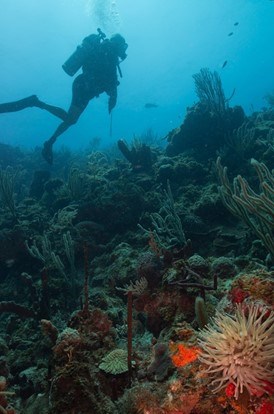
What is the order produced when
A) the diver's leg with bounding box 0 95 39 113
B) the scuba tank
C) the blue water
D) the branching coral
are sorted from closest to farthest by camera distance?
1. the branching coral
2. the diver's leg with bounding box 0 95 39 113
3. the scuba tank
4. the blue water

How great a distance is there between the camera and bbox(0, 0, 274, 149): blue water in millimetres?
84375

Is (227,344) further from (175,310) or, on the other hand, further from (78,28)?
(78,28)

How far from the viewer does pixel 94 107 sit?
133m

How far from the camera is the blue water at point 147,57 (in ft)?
277

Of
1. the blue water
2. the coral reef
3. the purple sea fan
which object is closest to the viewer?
the purple sea fan

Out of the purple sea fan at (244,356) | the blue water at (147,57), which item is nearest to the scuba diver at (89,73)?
the purple sea fan at (244,356)

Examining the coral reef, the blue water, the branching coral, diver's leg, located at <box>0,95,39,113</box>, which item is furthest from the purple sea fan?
the blue water

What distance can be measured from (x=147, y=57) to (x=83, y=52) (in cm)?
11935

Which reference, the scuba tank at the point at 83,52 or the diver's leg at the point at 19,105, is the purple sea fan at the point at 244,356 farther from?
the scuba tank at the point at 83,52

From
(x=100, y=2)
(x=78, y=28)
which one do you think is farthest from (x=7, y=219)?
(x=78, y=28)

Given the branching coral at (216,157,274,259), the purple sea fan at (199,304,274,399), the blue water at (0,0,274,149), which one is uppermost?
the blue water at (0,0,274,149)

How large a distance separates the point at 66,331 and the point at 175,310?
128cm

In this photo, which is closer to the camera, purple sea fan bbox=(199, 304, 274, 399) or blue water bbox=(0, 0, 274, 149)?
purple sea fan bbox=(199, 304, 274, 399)

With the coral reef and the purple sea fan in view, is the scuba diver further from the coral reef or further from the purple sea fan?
the purple sea fan
